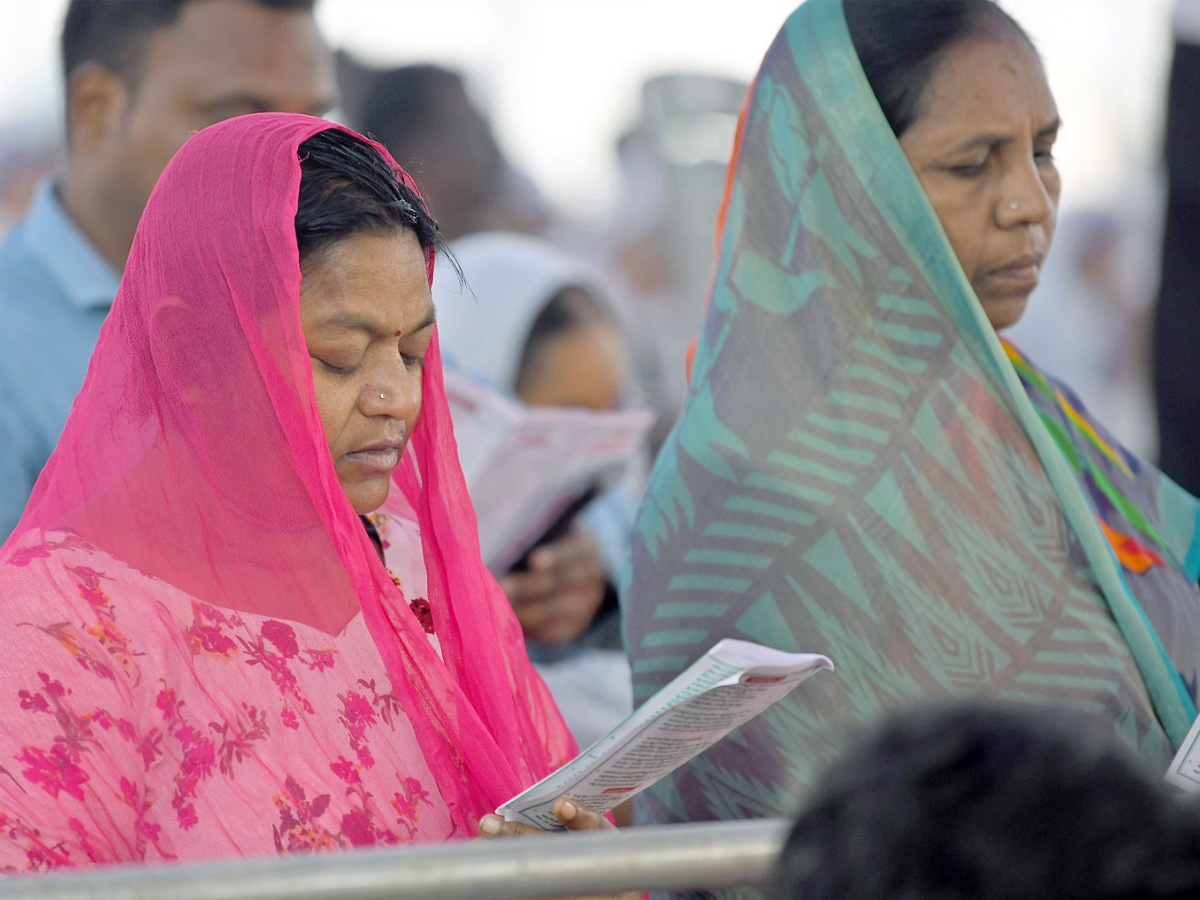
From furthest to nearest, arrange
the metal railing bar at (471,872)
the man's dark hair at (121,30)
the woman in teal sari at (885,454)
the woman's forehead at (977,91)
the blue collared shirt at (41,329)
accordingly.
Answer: the man's dark hair at (121,30) → the blue collared shirt at (41,329) → the woman's forehead at (977,91) → the woman in teal sari at (885,454) → the metal railing bar at (471,872)

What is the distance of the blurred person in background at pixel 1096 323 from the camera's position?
761 centimetres

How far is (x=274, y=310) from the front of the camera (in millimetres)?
1500

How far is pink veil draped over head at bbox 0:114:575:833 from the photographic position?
1.47 metres

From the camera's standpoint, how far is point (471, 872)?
1.02 m

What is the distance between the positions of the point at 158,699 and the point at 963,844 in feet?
2.83

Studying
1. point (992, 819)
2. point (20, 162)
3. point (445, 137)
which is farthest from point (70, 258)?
point (20, 162)

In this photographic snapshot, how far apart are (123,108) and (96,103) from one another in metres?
0.07

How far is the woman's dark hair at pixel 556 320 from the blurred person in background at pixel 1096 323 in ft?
15.0

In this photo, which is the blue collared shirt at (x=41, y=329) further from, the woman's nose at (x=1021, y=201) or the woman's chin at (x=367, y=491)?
the woman's nose at (x=1021, y=201)

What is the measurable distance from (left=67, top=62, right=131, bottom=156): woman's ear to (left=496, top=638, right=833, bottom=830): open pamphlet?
173cm

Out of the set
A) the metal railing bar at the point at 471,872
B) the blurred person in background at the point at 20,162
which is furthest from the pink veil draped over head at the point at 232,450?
the blurred person in background at the point at 20,162

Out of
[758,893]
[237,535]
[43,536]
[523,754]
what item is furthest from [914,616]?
[43,536]

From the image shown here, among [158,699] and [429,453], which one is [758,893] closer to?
[429,453]

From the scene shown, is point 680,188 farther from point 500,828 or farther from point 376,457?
point 500,828
